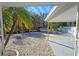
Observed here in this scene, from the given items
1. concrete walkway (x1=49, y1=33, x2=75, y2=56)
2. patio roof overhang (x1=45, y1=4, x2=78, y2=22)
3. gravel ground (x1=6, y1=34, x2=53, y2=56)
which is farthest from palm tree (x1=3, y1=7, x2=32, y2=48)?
concrete walkway (x1=49, y1=33, x2=75, y2=56)

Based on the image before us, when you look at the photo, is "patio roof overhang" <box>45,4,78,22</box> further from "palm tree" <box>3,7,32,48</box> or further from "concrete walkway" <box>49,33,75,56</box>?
"concrete walkway" <box>49,33,75,56</box>

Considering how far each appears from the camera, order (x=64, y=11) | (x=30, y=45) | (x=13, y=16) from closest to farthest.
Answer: (x=64, y=11) < (x=13, y=16) < (x=30, y=45)

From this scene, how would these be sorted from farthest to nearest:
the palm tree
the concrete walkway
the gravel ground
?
the concrete walkway → the gravel ground → the palm tree

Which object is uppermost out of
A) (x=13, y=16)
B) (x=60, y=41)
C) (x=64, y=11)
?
(x=64, y=11)

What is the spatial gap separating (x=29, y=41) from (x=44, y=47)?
3.90 ft

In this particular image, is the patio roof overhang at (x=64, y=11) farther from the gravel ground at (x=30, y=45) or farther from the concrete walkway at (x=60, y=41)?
the gravel ground at (x=30, y=45)

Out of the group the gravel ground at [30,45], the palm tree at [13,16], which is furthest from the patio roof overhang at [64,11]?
the gravel ground at [30,45]

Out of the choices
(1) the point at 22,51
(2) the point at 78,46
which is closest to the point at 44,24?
(1) the point at 22,51

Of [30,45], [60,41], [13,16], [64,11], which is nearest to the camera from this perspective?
[64,11]

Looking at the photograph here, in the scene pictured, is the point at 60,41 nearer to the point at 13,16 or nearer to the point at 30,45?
the point at 30,45

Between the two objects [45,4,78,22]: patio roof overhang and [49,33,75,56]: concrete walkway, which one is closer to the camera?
[45,4,78,22]: patio roof overhang

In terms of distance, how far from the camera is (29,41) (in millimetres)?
11625

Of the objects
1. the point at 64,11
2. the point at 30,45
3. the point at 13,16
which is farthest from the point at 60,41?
the point at 13,16

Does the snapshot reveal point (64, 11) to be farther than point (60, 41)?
No
